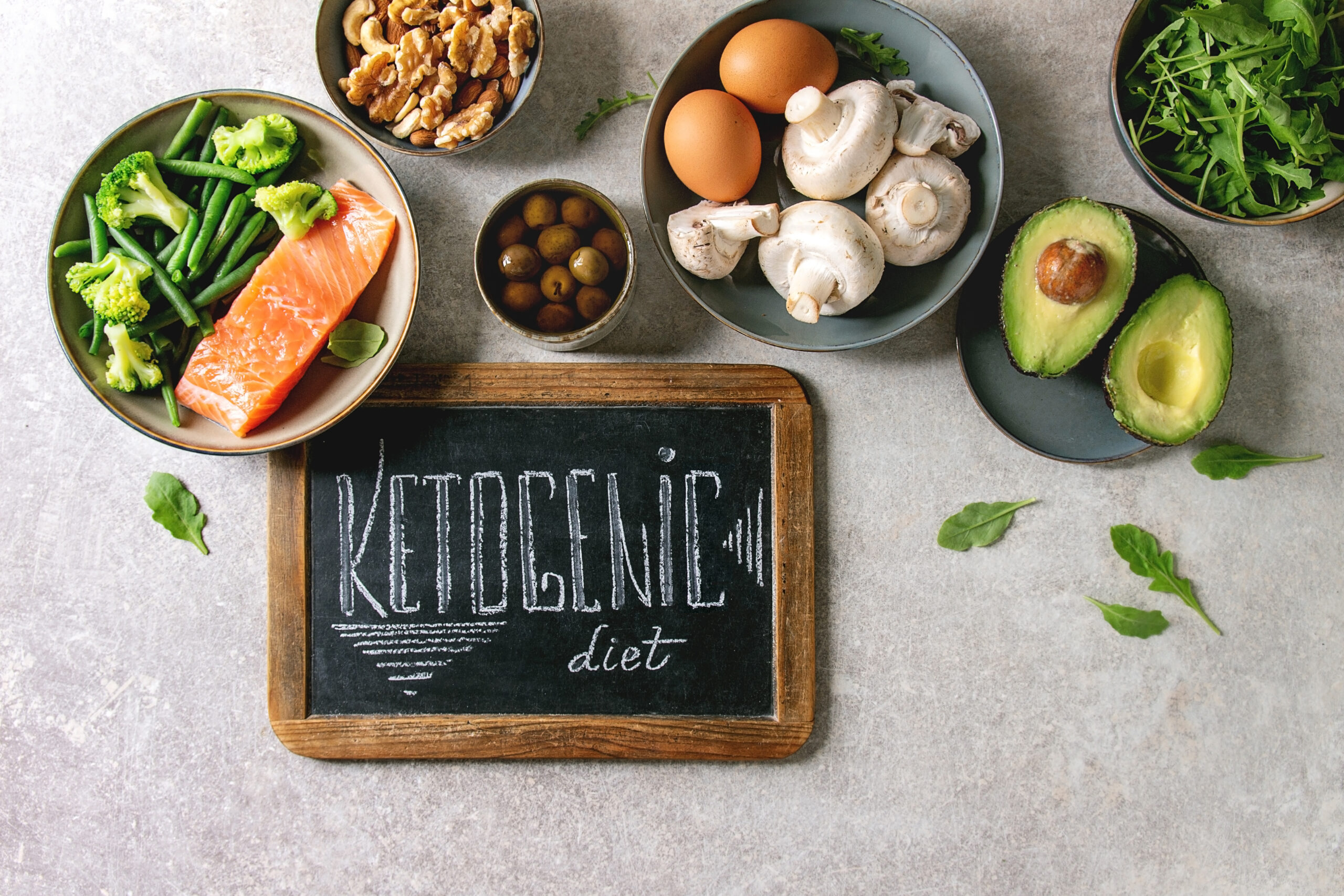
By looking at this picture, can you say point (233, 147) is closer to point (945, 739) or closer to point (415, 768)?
point (415, 768)

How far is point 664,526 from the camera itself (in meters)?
1.20

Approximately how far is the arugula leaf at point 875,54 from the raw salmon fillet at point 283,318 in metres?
0.70

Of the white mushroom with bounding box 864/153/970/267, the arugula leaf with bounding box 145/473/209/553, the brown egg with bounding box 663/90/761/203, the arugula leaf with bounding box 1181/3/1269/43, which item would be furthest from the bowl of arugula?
the arugula leaf with bounding box 145/473/209/553

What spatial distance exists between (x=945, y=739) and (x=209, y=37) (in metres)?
1.60

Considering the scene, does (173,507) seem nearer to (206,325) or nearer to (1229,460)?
(206,325)

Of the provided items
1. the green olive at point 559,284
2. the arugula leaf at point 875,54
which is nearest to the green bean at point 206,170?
the green olive at point 559,284

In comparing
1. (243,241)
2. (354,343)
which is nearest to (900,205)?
(354,343)

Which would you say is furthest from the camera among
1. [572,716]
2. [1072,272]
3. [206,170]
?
[572,716]

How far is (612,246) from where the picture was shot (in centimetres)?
109

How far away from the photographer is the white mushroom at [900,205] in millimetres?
1066

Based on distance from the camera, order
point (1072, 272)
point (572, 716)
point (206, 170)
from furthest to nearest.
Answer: point (572, 716), point (206, 170), point (1072, 272)

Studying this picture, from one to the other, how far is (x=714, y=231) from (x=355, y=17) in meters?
0.61

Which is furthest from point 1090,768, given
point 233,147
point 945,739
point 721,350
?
point 233,147

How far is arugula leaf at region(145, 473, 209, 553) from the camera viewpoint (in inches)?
47.5
